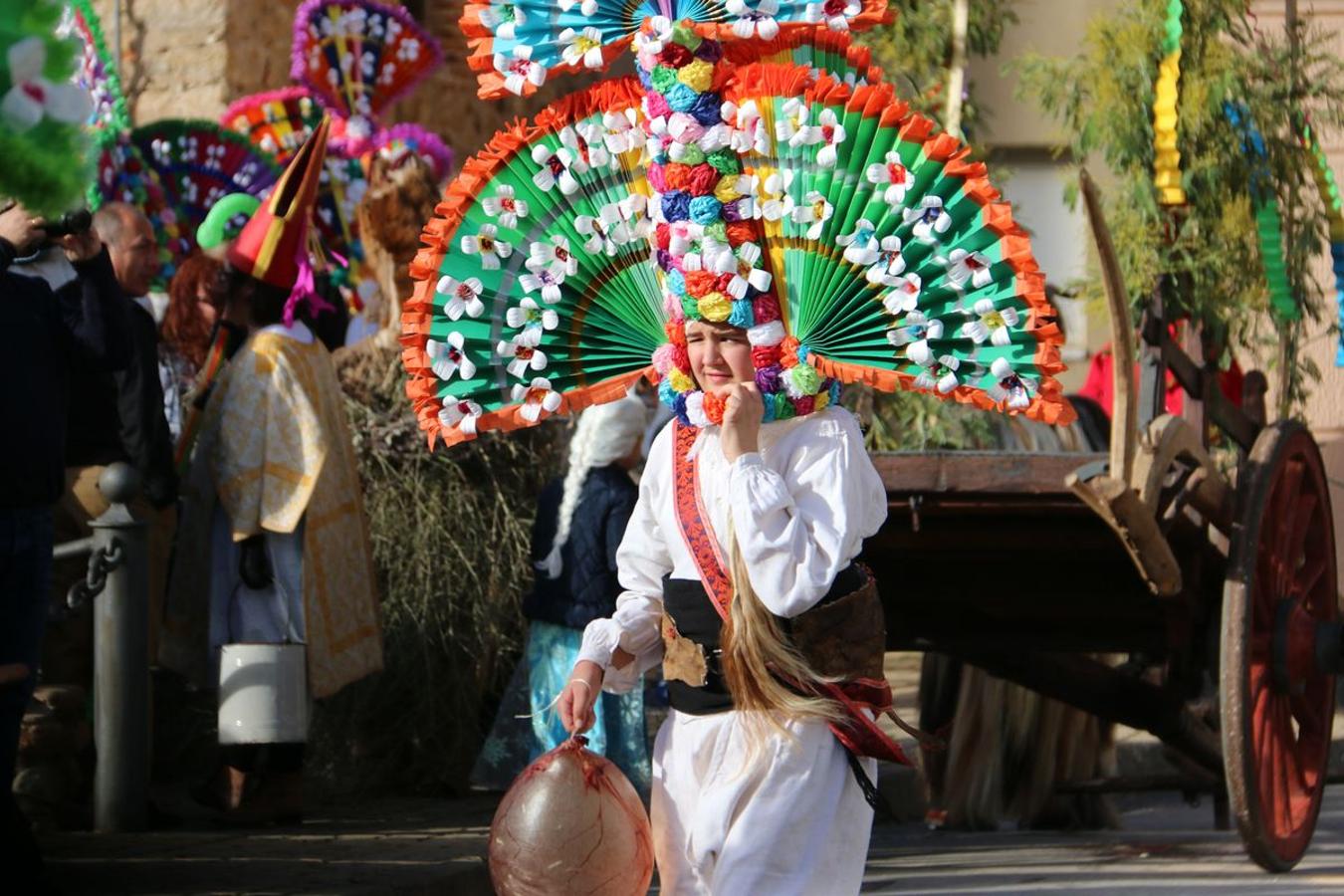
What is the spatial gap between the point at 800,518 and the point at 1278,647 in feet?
9.93

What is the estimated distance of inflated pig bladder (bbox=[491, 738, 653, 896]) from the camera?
4.11 m

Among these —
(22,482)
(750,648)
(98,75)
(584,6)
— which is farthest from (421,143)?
(750,648)

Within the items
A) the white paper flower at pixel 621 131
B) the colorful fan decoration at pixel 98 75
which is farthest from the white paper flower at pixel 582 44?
the colorful fan decoration at pixel 98 75

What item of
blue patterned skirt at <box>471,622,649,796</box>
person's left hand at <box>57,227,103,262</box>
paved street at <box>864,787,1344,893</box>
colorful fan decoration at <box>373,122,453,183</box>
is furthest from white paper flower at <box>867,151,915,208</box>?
colorful fan decoration at <box>373,122,453,183</box>

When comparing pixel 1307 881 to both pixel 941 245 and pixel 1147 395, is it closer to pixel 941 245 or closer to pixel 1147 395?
pixel 1147 395

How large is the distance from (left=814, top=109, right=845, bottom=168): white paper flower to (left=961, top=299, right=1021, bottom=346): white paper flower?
1.21 feet

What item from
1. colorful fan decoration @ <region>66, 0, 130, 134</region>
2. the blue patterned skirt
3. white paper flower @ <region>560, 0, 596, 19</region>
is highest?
colorful fan decoration @ <region>66, 0, 130, 134</region>

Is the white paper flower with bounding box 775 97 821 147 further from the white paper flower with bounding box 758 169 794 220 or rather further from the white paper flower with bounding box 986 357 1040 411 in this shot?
the white paper flower with bounding box 986 357 1040 411

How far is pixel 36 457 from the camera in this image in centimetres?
561

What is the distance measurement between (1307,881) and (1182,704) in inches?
25.2

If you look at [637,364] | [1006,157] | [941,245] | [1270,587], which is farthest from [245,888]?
[1006,157]

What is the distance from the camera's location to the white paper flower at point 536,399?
4.66 m

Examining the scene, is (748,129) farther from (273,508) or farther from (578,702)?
(273,508)

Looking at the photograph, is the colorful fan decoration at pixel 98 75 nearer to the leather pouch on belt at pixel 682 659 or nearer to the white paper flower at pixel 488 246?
the white paper flower at pixel 488 246
